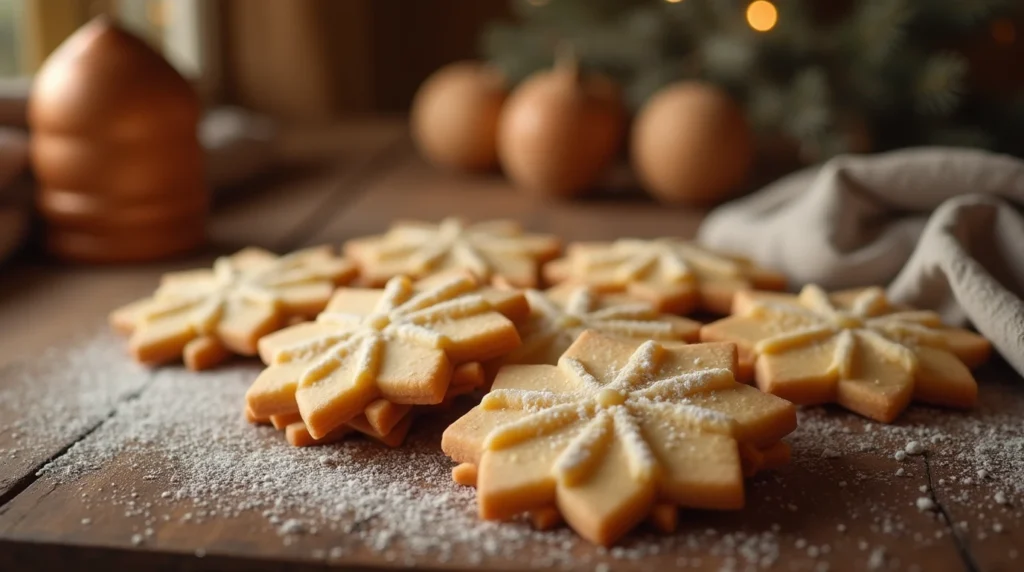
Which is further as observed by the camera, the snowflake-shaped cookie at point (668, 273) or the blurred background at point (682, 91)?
the blurred background at point (682, 91)

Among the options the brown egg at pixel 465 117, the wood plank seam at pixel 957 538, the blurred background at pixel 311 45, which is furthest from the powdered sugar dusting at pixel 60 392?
the blurred background at pixel 311 45

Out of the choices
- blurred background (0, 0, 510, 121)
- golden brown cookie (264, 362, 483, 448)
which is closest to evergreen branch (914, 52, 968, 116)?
golden brown cookie (264, 362, 483, 448)

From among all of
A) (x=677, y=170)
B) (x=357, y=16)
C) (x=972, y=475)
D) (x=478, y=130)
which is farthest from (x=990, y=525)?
(x=357, y=16)

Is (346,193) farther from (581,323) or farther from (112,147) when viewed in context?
(581,323)

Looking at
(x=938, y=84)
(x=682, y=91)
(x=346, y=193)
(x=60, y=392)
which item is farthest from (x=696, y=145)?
(x=60, y=392)

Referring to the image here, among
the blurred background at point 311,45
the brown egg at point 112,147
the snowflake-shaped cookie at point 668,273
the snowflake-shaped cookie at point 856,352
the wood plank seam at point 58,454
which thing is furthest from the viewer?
the blurred background at point 311,45

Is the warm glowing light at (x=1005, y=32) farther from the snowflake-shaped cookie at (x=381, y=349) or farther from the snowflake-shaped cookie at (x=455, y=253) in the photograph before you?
the snowflake-shaped cookie at (x=381, y=349)

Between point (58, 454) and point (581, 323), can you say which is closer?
point (58, 454)

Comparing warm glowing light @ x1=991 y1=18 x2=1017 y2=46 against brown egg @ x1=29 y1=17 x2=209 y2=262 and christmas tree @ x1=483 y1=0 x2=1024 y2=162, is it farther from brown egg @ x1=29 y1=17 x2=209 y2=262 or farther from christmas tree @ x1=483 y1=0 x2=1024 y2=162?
brown egg @ x1=29 y1=17 x2=209 y2=262
